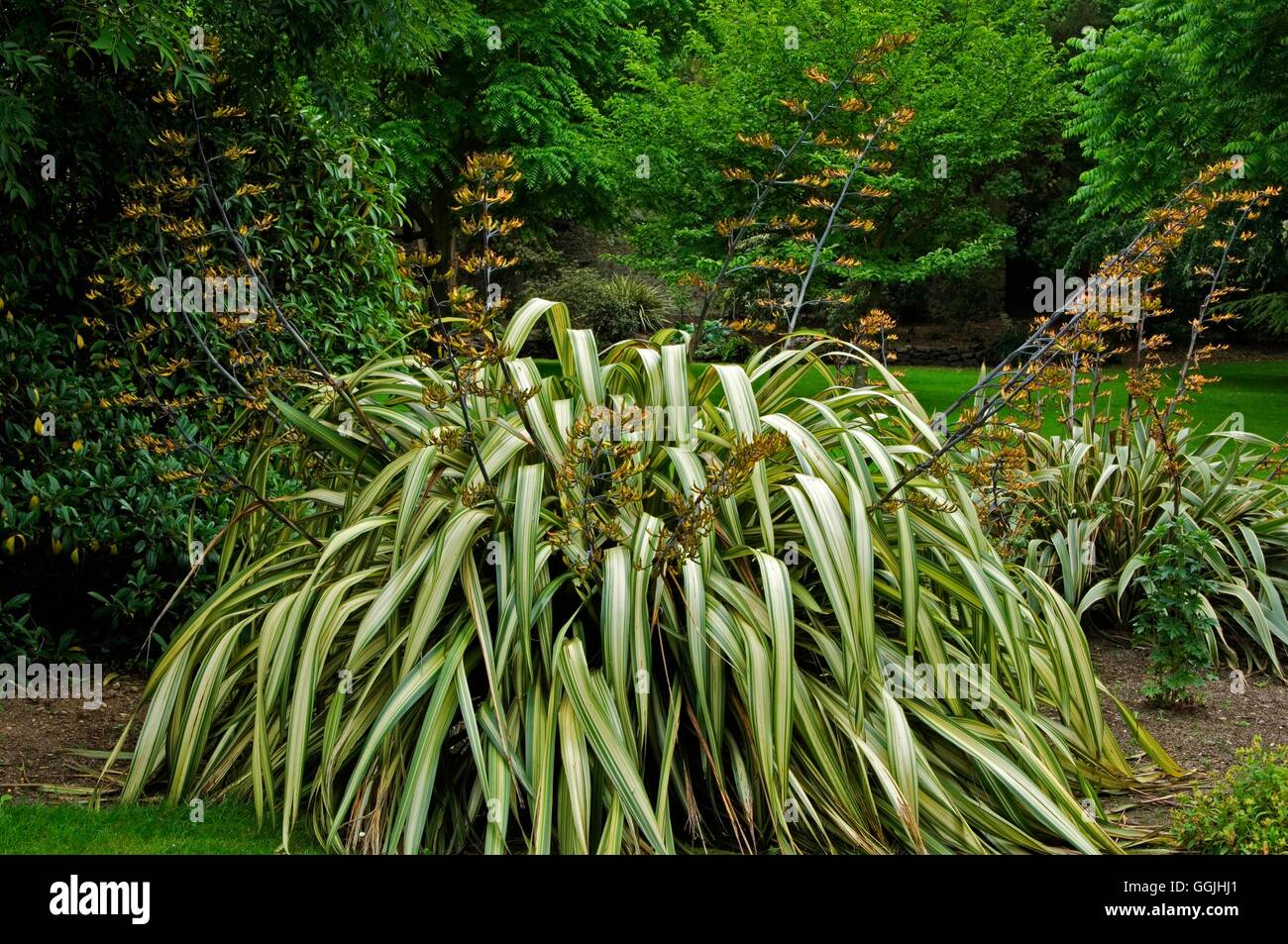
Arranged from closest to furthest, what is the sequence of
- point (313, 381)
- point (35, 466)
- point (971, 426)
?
point (971, 426) < point (313, 381) < point (35, 466)

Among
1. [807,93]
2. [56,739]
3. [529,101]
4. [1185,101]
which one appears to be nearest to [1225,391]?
[1185,101]

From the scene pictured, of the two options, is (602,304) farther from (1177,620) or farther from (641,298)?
(1177,620)

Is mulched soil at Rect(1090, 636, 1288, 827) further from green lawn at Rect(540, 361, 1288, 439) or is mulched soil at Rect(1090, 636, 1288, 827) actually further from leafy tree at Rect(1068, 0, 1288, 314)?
leafy tree at Rect(1068, 0, 1288, 314)

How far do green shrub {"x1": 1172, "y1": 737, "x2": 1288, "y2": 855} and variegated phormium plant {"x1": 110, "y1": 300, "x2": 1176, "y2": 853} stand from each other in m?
0.23

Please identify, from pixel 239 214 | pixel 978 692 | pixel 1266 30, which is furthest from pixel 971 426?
pixel 1266 30

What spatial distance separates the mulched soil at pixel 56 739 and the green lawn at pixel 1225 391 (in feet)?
24.1

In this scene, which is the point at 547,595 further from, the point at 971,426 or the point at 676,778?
the point at 971,426

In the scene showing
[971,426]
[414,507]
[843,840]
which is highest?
[971,426]

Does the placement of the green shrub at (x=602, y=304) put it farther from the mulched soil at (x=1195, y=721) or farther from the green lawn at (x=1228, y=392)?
the mulched soil at (x=1195, y=721)

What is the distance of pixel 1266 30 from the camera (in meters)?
11.9

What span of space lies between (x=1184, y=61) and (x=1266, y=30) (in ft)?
3.27

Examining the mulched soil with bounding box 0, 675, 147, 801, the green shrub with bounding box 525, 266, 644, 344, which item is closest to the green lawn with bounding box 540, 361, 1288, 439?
the green shrub with bounding box 525, 266, 644, 344

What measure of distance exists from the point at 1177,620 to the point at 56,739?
4.25 meters

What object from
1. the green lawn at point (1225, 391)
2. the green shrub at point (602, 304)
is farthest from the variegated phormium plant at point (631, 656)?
the green shrub at point (602, 304)
